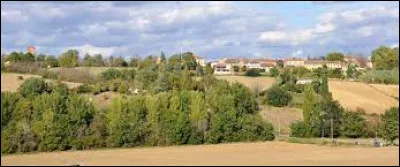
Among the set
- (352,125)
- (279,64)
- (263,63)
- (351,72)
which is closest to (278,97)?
(352,125)

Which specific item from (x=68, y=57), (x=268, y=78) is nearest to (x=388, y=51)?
(x=268, y=78)

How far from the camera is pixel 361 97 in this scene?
4872cm

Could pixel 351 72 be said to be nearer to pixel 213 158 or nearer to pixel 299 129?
pixel 299 129

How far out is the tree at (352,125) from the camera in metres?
52.5

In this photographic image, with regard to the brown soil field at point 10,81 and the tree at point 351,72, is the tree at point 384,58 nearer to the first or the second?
the tree at point 351,72

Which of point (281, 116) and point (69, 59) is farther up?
point (69, 59)

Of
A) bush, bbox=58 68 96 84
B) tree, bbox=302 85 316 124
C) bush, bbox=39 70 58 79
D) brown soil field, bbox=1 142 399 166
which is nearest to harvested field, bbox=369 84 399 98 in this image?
brown soil field, bbox=1 142 399 166

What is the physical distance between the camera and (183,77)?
193 feet

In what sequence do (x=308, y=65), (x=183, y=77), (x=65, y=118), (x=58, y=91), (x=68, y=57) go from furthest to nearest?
(x=68, y=57) → (x=308, y=65) → (x=183, y=77) → (x=58, y=91) → (x=65, y=118)

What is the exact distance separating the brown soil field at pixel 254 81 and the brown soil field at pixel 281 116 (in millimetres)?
2043

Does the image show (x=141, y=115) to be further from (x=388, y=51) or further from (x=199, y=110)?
(x=388, y=51)

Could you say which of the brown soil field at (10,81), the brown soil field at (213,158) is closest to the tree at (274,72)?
the brown soil field at (213,158)

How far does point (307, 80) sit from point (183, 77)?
1040 cm

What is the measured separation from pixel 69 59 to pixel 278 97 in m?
25.7
